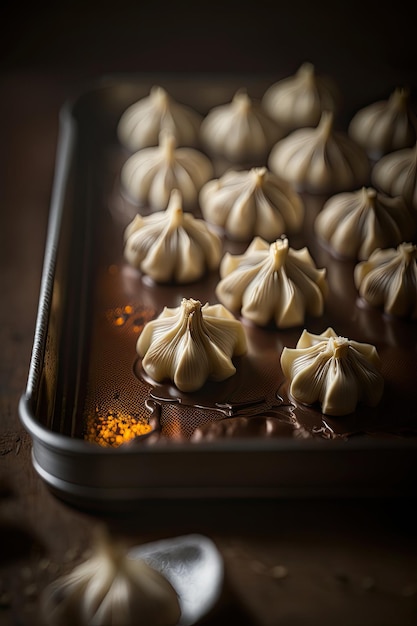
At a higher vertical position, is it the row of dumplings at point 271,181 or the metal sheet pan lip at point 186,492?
the row of dumplings at point 271,181

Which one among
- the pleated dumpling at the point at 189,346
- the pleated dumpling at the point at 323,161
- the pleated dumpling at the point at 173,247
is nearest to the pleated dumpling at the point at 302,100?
the pleated dumpling at the point at 323,161

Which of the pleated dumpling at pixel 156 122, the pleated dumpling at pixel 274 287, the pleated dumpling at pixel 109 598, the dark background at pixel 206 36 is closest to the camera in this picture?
the pleated dumpling at pixel 109 598

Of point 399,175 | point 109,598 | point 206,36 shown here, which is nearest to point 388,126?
point 399,175

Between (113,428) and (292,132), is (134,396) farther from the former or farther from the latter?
(292,132)

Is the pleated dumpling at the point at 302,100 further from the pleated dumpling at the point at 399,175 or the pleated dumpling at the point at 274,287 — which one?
the pleated dumpling at the point at 274,287

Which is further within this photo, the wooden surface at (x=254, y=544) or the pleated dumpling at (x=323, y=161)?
the pleated dumpling at (x=323, y=161)

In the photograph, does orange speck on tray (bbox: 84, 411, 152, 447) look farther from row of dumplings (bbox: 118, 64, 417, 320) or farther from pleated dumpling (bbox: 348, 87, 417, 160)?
pleated dumpling (bbox: 348, 87, 417, 160)
